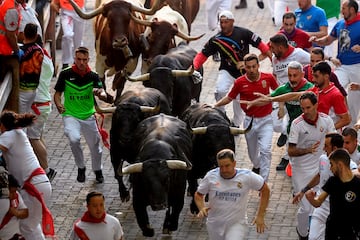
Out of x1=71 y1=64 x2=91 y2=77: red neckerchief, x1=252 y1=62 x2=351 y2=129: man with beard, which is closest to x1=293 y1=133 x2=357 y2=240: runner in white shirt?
x1=252 y1=62 x2=351 y2=129: man with beard

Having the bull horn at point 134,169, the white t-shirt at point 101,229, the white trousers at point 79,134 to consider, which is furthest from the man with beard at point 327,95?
the white t-shirt at point 101,229

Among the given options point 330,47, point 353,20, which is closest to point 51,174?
point 353,20

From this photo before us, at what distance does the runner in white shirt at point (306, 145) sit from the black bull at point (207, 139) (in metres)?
1.15

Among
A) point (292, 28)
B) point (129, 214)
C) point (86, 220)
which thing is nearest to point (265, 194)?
point (86, 220)

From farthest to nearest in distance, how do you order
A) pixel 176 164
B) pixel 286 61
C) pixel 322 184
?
pixel 286 61 < pixel 176 164 < pixel 322 184

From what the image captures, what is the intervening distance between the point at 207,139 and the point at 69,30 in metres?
6.66

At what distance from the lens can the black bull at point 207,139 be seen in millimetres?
16719

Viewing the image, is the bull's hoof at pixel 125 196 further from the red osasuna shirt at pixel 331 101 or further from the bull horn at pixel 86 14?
the bull horn at pixel 86 14

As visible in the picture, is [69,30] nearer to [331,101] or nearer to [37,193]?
[331,101]

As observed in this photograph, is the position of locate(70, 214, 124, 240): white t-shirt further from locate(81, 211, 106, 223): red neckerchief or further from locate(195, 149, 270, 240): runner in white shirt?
locate(195, 149, 270, 240): runner in white shirt

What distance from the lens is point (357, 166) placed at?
574 inches

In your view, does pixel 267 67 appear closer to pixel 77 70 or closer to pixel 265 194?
pixel 77 70

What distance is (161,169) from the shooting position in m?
15.5

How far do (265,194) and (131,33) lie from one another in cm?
746
